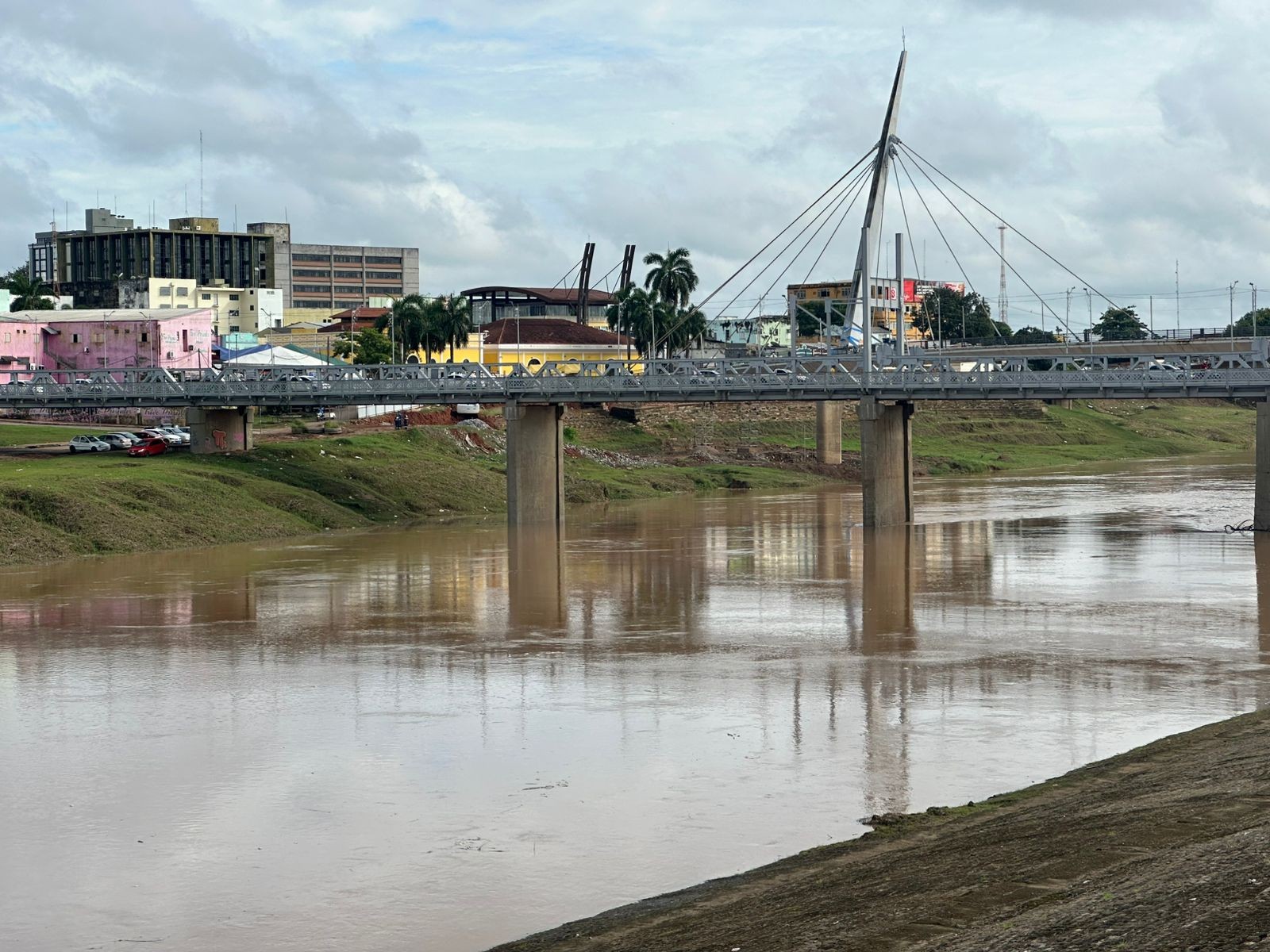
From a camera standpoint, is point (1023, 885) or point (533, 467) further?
point (533, 467)

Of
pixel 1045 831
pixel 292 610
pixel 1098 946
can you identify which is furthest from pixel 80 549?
pixel 1098 946

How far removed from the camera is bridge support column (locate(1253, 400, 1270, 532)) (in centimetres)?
7225

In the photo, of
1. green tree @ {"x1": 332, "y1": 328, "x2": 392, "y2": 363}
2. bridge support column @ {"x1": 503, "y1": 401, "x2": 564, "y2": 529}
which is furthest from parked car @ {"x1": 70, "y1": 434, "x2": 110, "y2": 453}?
green tree @ {"x1": 332, "y1": 328, "x2": 392, "y2": 363}

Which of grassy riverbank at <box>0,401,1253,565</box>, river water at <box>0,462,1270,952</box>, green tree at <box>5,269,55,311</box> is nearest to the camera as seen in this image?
river water at <box>0,462,1270,952</box>

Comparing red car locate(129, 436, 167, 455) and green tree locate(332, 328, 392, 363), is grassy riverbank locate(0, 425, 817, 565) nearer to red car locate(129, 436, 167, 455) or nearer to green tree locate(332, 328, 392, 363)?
red car locate(129, 436, 167, 455)

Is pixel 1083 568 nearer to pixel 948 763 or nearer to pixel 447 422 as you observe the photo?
pixel 948 763

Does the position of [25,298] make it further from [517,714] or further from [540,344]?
[517,714]

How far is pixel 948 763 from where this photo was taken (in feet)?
88.9

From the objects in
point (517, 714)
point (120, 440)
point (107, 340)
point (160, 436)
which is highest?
point (107, 340)

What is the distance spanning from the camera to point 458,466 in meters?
97.9

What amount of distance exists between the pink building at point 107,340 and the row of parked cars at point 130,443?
2683 cm

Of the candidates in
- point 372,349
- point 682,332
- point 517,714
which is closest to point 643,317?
point 682,332

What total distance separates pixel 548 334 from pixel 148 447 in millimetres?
78476

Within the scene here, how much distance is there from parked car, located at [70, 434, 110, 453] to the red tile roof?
234 feet
